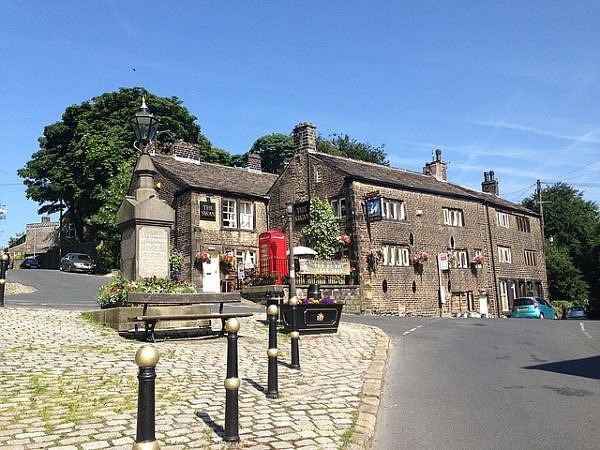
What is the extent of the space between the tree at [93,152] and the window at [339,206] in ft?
55.8

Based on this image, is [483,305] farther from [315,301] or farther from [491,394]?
[491,394]

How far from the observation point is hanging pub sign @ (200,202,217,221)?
29.7 m

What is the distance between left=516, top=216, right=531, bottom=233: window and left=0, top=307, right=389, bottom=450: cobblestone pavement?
3444cm

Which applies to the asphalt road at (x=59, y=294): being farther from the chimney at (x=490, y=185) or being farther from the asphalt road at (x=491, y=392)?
the chimney at (x=490, y=185)

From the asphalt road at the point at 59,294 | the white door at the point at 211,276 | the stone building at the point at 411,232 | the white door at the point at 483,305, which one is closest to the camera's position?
the asphalt road at the point at 59,294

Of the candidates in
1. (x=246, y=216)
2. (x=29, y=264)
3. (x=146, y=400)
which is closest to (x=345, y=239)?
(x=246, y=216)

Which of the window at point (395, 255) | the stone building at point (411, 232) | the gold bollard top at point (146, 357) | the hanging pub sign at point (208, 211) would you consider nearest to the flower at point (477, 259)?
the stone building at point (411, 232)

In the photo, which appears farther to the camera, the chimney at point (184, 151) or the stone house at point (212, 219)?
the chimney at point (184, 151)

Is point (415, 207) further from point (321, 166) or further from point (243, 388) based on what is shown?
point (243, 388)

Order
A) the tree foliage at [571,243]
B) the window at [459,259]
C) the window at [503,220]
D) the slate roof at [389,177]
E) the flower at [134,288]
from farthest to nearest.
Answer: the tree foliage at [571,243]
the window at [503,220]
the window at [459,259]
the slate roof at [389,177]
the flower at [134,288]

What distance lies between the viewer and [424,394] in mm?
7484

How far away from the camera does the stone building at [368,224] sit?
93.8ft

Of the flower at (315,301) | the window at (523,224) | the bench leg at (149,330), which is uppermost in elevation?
the window at (523,224)

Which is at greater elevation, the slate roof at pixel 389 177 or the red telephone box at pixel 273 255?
the slate roof at pixel 389 177
